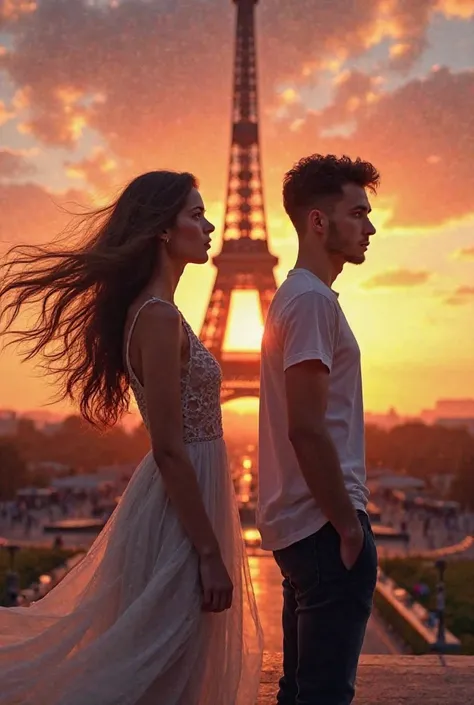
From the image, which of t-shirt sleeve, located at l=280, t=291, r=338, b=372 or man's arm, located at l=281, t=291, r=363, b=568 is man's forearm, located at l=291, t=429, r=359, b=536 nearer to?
man's arm, located at l=281, t=291, r=363, b=568

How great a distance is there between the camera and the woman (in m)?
2.99

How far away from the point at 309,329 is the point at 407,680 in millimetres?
2339

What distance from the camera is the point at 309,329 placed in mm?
2818

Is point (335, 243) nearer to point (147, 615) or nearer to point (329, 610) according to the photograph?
point (329, 610)

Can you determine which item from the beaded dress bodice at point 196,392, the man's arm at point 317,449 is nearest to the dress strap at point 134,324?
the beaded dress bodice at point 196,392

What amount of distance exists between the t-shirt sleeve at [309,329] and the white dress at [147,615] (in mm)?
384

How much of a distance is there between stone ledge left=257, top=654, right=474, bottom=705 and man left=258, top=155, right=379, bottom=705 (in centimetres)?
143

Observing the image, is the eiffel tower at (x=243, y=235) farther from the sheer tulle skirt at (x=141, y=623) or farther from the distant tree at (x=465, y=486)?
the sheer tulle skirt at (x=141, y=623)

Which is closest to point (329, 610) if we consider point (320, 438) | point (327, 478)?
point (327, 478)

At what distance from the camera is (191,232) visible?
3.16 m

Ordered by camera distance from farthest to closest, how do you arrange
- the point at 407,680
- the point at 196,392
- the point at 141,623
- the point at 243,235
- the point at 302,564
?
the point at 243,235 < the point at 407,680 < the point at 196,392 < the point at 141,623 < the point at 302,564

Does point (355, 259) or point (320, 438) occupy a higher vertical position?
point (355, 259)

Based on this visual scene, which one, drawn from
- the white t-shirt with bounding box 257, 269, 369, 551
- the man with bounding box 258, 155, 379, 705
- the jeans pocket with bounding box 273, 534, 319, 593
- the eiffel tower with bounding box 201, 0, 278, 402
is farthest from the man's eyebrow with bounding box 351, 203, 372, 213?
the eiffel tower with bounding box 201, 0, 278, 402

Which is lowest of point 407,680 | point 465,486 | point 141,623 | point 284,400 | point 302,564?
point 407,680
